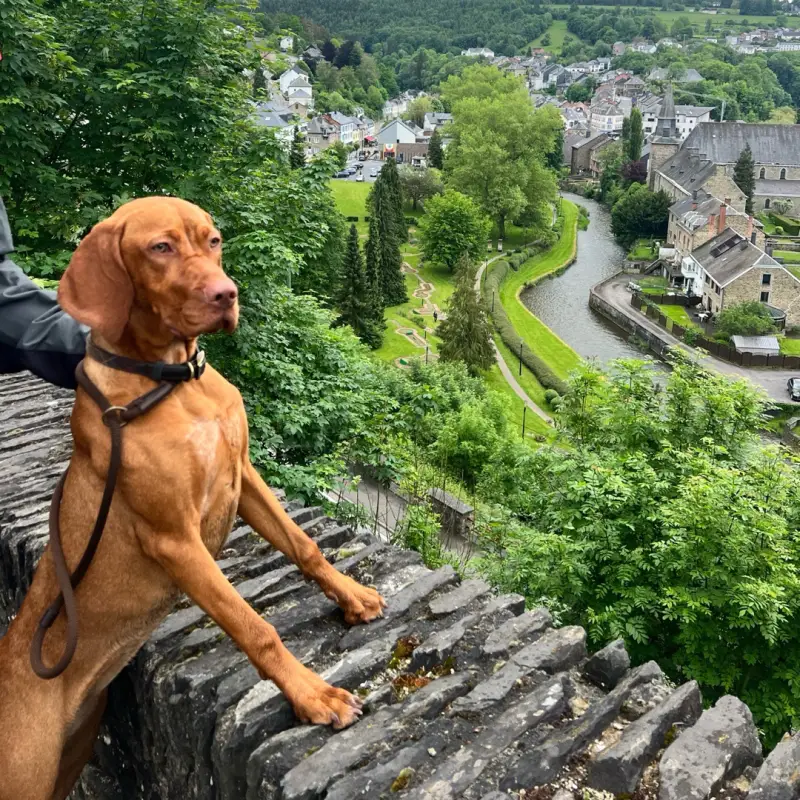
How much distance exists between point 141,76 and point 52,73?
129 centimetres

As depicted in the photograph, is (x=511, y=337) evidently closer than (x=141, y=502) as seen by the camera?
No

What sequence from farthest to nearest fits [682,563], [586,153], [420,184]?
[586,153], [420,184], [682,563]

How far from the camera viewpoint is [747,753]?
9.98 feet

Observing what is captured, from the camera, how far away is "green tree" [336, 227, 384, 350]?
3934 cm

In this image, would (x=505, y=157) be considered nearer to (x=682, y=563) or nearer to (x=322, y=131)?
(x=322, y=131)

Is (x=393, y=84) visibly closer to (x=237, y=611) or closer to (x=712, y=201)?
(x=712, y=201)

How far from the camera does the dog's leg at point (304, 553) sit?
371 centimetres

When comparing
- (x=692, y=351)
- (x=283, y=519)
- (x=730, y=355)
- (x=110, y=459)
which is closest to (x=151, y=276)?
(x=110, y=459)

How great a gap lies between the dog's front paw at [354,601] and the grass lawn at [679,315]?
1937 inches

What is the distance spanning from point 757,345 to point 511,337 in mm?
12802

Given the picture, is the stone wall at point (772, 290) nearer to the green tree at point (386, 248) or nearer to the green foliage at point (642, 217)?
the green tree at point (386, 248)

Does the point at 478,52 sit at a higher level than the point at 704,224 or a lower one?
lower

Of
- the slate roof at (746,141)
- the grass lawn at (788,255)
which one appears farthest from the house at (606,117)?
the grass lawn at (788,255)

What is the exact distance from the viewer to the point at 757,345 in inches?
1806
